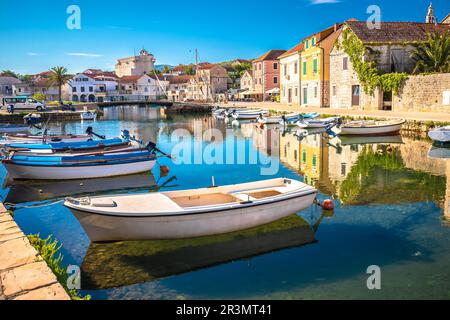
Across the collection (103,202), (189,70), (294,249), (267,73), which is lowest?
(294,249)

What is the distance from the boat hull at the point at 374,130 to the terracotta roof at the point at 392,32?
13.6 meters

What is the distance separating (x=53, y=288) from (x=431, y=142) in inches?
958

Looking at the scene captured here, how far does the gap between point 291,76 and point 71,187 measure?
43258mm

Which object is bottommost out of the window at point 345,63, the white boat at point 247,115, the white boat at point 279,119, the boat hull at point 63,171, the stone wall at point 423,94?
the boat hull at point 63,171

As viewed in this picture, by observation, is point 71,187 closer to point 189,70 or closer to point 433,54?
point 433,54

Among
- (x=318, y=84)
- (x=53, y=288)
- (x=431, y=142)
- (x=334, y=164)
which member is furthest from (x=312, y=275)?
(x=318, y=84)

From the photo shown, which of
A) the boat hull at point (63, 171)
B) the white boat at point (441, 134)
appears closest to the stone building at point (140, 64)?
the white boat at point (441, 134)

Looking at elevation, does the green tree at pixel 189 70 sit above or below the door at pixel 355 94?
above

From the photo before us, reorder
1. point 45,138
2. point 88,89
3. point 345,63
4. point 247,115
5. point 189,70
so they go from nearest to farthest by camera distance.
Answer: point 45,138
point 345,63
point 247,115
point 88,89
point 189,70

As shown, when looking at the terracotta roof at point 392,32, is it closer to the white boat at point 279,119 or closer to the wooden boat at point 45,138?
the white boat at point 279,119

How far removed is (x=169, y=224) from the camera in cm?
895

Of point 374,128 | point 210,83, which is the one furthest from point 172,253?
point 210,83

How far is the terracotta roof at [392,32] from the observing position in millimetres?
38312
